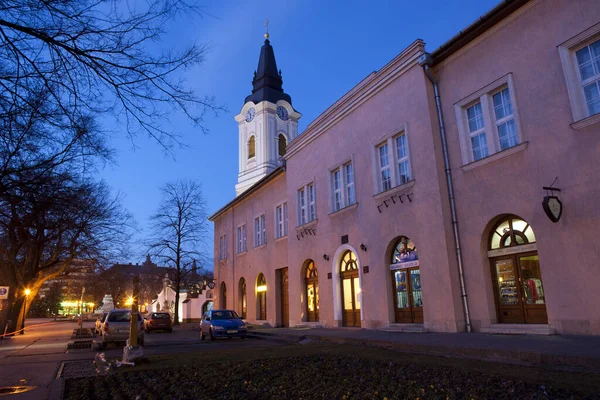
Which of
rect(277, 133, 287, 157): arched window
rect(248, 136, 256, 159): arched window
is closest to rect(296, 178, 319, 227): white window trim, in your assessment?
rect(277, 133, 287, 157): arched window

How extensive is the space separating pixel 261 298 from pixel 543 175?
68.7ft

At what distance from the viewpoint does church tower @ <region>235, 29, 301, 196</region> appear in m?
46.5

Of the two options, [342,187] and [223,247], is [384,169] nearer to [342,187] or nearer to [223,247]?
[342,187]

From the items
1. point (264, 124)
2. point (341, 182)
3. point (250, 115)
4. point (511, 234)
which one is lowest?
point (511, 234)

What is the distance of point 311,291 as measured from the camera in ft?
72.9

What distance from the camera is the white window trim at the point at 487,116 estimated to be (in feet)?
40.0

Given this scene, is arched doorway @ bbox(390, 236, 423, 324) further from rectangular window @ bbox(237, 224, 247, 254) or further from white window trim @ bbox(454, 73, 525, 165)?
rectangular window @ bbox(237, 224, 247, 254)

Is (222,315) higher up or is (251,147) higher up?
(251,147)

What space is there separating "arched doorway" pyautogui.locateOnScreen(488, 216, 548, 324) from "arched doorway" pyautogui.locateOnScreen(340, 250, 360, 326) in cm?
682

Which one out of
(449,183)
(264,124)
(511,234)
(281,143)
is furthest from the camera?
(281,143)

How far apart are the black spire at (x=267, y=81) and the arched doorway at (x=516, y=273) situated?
3881cm

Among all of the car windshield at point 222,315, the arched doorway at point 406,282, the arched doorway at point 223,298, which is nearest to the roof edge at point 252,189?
the arched doorway at point 223,298

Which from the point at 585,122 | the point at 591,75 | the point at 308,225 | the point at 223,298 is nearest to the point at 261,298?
the point at 223,298

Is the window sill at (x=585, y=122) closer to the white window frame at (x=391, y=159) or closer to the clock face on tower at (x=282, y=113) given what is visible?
the white window frame at (x=391, y=159)
